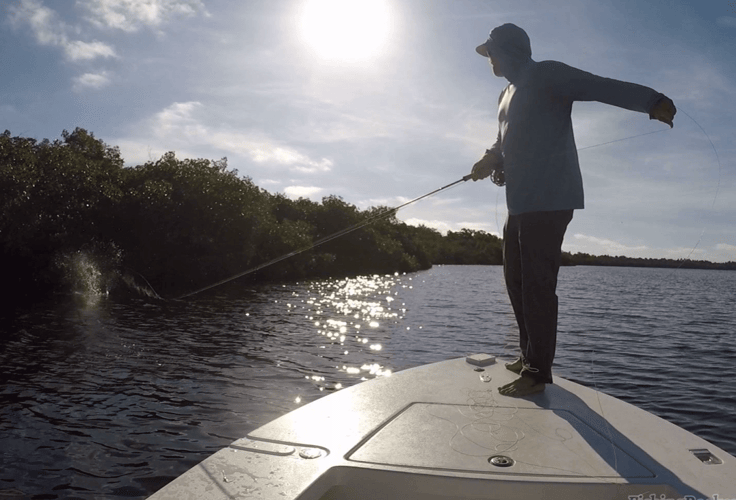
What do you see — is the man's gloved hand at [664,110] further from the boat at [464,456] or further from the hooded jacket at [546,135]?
the boat at [464,456]

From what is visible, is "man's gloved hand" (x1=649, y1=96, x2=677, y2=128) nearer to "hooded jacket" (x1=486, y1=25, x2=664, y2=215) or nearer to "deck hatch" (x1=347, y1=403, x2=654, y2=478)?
"hooded jacket" (x1=486, y1=25, x2=664, y2=215)

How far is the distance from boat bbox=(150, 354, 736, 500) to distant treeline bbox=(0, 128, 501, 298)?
78.3ft

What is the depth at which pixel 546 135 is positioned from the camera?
3861 millimetres

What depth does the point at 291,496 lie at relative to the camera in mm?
2252

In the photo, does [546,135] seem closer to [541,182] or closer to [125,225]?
[541,182]

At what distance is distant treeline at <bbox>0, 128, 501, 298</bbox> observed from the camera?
90.5 ft

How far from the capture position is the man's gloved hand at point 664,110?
3301 mm

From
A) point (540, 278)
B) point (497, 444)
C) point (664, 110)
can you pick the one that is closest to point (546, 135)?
point (664, 110)

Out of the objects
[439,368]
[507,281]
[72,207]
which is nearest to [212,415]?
[439,368]

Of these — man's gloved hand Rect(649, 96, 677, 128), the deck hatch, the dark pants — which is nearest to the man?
the dark pants

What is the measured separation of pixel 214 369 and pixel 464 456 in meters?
7.78

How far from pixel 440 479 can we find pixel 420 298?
2789cm

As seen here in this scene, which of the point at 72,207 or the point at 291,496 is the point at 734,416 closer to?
the point at 291,496

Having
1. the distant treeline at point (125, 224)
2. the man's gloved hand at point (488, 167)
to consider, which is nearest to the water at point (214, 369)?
the man's gloved hand at point (488, 167)
